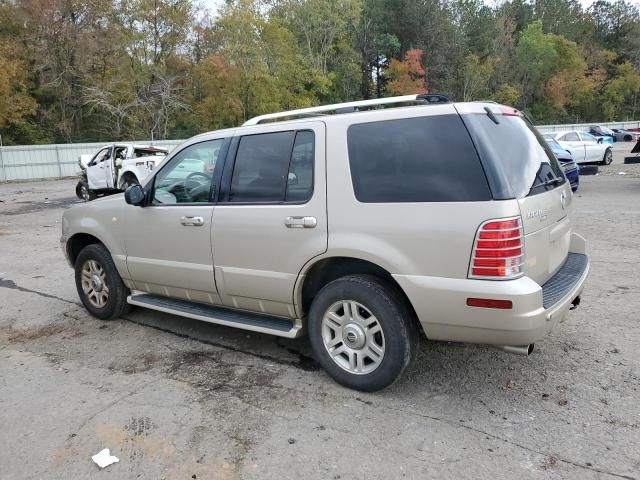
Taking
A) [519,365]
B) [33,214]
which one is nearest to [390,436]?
[519,365]

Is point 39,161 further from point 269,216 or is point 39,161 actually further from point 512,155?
point 512,155

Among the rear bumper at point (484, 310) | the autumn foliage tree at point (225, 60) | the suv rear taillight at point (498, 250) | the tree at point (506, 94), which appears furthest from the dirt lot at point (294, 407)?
the tree at point (506, 94)

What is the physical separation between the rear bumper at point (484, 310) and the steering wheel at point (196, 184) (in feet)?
6.25

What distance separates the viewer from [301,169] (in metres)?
3.69

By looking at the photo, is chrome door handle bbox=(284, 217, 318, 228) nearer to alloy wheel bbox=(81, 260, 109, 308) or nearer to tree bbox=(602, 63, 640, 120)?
alloy wheel bbox=(81, 260, 109, 308)

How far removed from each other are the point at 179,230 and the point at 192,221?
0.20 metres

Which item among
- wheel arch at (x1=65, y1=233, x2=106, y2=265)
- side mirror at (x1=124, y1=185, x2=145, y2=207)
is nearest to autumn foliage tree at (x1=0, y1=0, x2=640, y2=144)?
wheel arch at (x1=65, y1=233, x2=106, y2=265)

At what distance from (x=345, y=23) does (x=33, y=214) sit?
42.4 m

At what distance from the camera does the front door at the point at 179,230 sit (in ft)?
13.8

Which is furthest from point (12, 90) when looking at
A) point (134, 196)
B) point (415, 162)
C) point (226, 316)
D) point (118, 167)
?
point (415, 162)

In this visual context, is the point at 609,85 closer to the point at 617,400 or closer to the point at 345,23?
the point at 345,23

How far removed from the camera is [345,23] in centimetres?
5000

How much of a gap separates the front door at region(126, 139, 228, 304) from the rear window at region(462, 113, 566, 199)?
6.90 feet

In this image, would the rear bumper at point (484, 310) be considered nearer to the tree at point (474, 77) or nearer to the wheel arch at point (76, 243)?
the wheel arch at point (76, 243)
